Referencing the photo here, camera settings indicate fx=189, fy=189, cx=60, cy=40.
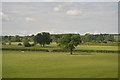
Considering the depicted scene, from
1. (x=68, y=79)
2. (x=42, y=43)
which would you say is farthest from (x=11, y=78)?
(x=42, y=43)

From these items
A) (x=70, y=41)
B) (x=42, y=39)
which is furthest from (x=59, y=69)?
(x=42, y=39)

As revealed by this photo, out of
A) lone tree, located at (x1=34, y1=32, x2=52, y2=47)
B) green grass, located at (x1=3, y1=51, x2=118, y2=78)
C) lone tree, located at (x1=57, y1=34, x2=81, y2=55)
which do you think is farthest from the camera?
lone tree, located at (x1=34, y1=32, x2=52, y2=47)

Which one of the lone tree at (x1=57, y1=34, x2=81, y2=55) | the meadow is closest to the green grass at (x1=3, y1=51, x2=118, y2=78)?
the meadow

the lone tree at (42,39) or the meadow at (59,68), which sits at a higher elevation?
the lone tree at (42,39)

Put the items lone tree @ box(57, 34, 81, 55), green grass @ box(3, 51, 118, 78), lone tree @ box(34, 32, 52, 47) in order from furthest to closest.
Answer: lone tree @ box(34, 32, 52, 47) < lone tree @ box(57, 34, 81, 55) < green grass @ box(3, 51, 118, 78)

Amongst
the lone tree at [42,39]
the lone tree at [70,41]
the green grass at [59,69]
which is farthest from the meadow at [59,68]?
the lone tree at [42,39]

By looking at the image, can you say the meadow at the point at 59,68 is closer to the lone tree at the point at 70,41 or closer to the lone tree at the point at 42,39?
the lone tree at the point at 70,41

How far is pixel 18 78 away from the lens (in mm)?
33938

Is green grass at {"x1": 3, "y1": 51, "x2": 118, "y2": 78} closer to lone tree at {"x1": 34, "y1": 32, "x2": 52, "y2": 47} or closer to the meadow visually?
the meadow

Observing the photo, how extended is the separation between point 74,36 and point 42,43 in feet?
273

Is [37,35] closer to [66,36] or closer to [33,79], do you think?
[66,36]

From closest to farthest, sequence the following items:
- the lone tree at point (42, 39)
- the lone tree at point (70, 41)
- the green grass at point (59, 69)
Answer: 1. the green grass at point (59, 69)
2. the lone tree at point (70, 41)
3. the lone tree at point (42, 39)

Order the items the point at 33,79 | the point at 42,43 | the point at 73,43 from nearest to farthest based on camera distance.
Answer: the point at 33,79 → the point at 73,43 → the point at 42,43

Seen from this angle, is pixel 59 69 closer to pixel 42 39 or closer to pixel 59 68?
pixel 59 68
